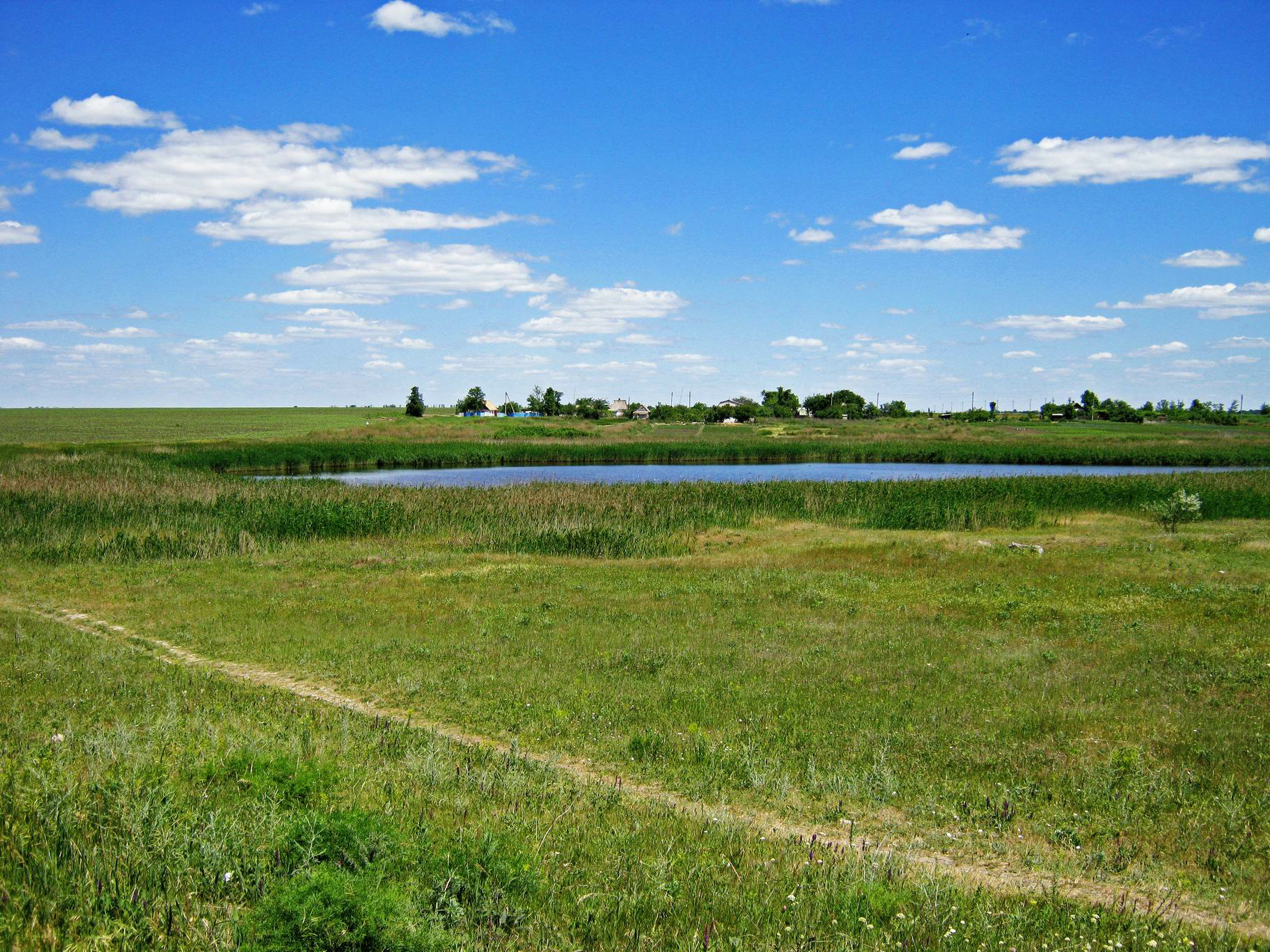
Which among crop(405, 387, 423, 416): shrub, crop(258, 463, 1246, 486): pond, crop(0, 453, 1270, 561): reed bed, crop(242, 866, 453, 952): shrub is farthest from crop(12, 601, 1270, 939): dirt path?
crop(405, 387, 423, 416): shrub

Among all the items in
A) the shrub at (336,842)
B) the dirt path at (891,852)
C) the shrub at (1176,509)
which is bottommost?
the dirt path at (891,852)

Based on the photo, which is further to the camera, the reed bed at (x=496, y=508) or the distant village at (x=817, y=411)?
the distant village at (x=817, y=411)

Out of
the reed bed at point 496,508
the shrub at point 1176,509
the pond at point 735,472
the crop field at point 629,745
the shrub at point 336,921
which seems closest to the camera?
the shrub at point 336,921

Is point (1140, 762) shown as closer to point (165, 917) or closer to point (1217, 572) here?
point (165, 917)

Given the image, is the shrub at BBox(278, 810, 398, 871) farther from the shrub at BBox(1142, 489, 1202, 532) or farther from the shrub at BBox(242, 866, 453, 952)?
the shrub at BBox(1142, 489, 1202, 532)

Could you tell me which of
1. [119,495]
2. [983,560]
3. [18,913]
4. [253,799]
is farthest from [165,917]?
[119,495]

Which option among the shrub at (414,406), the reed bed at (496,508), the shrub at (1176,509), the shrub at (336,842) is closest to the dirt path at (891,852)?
the shrub at (336,842)

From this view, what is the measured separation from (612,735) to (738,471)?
6184cm

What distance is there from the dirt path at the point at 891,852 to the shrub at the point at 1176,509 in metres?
28.7

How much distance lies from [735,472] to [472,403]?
379 ft

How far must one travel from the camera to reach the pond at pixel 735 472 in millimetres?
61625

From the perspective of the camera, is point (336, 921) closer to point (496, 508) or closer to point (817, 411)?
point (496, 508)

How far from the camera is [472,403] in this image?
177000mm

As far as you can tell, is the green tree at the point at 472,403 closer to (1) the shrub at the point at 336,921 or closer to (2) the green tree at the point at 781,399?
(2) the green tree at the point at 781,399
